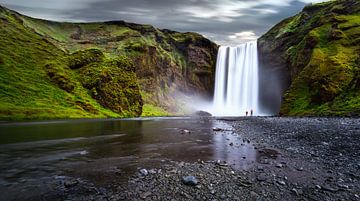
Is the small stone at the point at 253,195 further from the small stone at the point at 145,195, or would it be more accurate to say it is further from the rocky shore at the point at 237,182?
the small stone at the point at 145,195

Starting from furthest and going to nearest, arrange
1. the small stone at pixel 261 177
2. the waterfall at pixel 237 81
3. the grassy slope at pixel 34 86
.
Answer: the waterfall at pixel 237 81 < the grassy slope at pixel 34 86 < the small stone at pixel 261 177

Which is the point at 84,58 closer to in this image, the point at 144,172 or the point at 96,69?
the point at 96,69

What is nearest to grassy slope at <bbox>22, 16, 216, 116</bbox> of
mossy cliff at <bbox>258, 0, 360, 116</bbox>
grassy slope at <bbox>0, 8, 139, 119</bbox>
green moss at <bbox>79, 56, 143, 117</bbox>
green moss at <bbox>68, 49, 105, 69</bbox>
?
green moss at <bbox>79, 56, 143, 117</bbox>

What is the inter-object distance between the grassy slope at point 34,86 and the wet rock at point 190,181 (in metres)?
52.6

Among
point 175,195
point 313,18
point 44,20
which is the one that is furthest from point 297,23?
point 44,20

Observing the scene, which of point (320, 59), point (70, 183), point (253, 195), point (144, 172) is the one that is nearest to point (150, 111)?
point (320, 59)

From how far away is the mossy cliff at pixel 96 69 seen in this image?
68.2 metres

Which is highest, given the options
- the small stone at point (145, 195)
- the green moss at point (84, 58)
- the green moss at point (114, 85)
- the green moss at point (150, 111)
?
the green moss at point (84, 58)

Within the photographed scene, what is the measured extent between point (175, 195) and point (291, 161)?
7535 mm

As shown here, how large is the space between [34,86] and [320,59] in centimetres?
7678

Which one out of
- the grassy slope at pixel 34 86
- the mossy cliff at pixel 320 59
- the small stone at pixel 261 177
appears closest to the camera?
the small stone at pixel 261 177

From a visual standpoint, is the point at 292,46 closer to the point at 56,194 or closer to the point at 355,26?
the point at 355,26

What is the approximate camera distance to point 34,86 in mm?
71812

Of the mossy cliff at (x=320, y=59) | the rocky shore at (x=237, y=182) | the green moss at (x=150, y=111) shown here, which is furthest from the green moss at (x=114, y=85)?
the rocky shore at (x=237, y=182)
